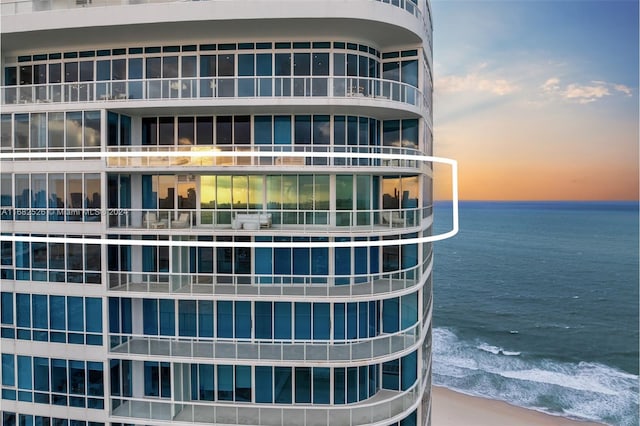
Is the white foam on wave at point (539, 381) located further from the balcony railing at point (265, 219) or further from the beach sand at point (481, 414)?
the balcony railing at point (265, 219)

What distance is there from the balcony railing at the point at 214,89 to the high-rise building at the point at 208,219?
67 mm

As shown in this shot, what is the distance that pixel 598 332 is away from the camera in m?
48.5

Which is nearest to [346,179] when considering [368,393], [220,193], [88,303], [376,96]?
[376,96]

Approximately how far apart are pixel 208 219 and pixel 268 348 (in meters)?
4.74

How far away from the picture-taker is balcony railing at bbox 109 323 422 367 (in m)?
15.1

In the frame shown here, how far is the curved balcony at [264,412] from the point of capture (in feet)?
50.0

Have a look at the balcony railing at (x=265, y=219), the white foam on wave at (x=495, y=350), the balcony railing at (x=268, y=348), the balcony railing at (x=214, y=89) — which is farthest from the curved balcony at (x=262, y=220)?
the white foam on wave at (x=495, y=350)

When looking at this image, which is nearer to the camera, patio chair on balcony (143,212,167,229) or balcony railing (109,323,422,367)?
balcony railing (109,323,422,367)

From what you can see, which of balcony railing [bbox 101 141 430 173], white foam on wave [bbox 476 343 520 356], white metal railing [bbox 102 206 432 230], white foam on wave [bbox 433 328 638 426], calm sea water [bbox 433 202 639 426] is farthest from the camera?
white foam on wave [bbox 476 343 520 356]

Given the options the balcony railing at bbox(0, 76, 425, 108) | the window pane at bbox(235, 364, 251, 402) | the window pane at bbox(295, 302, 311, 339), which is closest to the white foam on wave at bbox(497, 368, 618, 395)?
the window pane at bbox(295, 302, 311, 339)

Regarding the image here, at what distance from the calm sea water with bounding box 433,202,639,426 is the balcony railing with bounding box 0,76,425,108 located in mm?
27338

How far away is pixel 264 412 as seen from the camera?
15609 millimetres

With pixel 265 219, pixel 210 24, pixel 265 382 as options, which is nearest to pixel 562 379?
pixel 265 382

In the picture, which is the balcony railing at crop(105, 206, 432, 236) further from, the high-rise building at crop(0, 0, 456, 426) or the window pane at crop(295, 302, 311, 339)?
the window pane at crop(295, 302, 311, 339)
